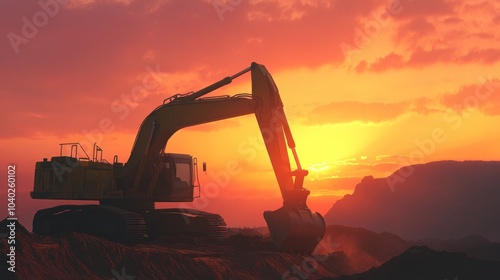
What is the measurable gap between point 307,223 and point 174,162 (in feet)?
25.5

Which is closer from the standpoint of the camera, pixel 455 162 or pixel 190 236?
pixel 190 236

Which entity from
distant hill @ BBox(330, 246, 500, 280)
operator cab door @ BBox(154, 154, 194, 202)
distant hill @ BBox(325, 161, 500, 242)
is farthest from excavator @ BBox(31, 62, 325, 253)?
distant hill @ BBox(325, 161, 500, 242)

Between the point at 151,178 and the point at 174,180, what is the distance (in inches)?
35.7

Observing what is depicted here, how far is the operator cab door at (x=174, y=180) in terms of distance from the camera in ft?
79.2

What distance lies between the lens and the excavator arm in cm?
1845

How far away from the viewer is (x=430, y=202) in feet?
436

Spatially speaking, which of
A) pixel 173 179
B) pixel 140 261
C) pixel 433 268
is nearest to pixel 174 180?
pixel 173 179

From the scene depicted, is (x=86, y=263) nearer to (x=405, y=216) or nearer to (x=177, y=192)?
(x=177, y=192)

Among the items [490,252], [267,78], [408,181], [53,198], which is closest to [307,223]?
[267,78]

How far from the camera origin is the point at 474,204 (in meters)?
126

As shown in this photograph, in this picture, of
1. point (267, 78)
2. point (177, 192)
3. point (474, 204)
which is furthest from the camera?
point (474, 204)

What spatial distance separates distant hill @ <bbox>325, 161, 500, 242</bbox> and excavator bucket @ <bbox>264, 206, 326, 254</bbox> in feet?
334

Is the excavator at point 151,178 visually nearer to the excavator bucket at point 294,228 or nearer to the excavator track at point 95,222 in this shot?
the excavator track at point 95,222

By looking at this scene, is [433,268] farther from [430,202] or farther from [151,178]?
[430,202]
